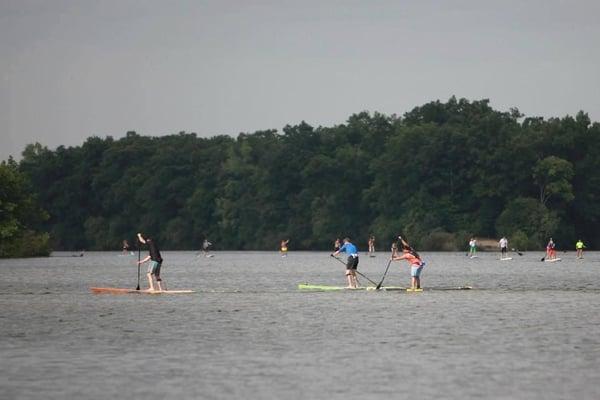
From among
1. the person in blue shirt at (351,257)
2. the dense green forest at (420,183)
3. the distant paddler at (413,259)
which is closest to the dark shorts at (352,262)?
the person in blue shirt at (351,257)

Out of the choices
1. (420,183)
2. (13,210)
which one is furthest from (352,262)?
(420,183)

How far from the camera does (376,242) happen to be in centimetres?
17262

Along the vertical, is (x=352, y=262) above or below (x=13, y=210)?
below

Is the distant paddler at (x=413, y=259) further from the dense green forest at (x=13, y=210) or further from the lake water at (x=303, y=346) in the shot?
the dense green forest at (x=13, y=210)

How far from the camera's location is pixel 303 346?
96.2 ft

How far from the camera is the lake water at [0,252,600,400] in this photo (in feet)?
73.4

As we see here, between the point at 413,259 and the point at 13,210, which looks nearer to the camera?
the point at 413,259

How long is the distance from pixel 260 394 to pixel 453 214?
141m

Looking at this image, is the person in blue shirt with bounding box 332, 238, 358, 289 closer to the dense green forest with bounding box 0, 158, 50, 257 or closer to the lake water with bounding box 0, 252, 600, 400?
the lake water with bounding box 0, 252, 600, 400

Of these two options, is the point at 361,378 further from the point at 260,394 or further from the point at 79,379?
the point at 79,379

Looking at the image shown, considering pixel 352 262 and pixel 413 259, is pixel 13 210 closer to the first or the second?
pixel 352 262

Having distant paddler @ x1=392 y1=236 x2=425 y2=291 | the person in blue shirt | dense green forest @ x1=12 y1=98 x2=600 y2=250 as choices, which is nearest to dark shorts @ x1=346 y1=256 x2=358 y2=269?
the person in blue shirt

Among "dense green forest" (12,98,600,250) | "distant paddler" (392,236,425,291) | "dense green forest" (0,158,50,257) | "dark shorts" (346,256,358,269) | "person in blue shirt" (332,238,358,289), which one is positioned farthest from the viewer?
"dense green forest" (12,98,600,250)

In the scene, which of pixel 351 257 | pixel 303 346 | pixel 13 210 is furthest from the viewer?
pixel 13 210
